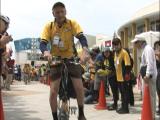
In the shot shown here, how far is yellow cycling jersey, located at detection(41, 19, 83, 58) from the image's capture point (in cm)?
677

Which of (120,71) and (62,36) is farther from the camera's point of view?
(120,71)

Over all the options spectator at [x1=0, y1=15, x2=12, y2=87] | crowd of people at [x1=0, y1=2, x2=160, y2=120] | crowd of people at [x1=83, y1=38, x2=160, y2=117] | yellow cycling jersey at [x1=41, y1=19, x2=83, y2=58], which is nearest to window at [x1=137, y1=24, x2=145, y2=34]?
crowd of people at [x1=83, y1=38, x2=160, y2=117]

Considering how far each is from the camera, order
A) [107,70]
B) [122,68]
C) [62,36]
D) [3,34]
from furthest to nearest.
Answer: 1. [107,70]
2. [122,68]
3. [62,36]
4. [3,34]

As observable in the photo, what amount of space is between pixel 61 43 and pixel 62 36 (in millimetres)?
104

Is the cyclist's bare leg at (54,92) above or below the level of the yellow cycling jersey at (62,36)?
below

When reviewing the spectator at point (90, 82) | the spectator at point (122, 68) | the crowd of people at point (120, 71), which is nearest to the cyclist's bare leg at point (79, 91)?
the crowd of people at point (120, 71)

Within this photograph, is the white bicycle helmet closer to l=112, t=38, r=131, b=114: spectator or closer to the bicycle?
the bicycle

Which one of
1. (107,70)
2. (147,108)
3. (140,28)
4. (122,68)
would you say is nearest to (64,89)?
(147,108)

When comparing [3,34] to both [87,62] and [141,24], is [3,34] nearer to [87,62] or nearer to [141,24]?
[87,62]

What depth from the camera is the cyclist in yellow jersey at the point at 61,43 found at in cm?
662

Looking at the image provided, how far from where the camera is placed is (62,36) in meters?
6.77

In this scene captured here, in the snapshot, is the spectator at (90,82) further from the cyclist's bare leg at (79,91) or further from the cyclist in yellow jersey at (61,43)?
the cyclist's bare leg at (79,91)

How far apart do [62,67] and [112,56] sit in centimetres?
553

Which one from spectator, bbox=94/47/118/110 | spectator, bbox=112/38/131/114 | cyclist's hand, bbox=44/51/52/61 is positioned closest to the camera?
cyclist's hand, bbox=44/51/52/61
